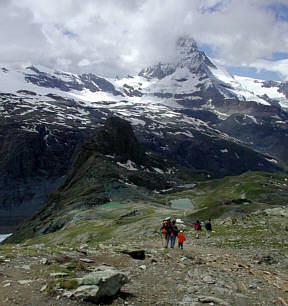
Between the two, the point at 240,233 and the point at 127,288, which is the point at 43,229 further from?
the point at 127,288

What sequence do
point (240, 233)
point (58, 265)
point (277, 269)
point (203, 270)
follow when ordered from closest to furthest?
point (58, 265)
point (203, 270)
point (277, 269)
point (240, 233)

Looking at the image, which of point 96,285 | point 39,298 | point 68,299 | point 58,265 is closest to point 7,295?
point 39,298

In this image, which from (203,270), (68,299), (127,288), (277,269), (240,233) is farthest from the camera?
(240,233)

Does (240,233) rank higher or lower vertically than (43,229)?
higher

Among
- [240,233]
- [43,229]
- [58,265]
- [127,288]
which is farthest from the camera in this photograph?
[43,229]

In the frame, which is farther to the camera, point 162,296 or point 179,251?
point 179,251

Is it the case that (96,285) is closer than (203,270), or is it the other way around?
(96,285)

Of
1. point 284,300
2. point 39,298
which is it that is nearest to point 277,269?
point 284,300

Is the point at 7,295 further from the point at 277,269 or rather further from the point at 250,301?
the point at 277,269

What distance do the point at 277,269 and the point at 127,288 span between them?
605 inches

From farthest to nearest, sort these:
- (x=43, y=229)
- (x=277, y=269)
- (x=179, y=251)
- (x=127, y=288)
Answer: (x=43, y=229)
(x=179, y=251)
(x=277, y=269)
(x=127, y=288)

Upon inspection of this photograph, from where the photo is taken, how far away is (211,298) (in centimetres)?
1922

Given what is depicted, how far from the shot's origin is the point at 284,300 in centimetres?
2027

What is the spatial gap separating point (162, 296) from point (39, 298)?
657cm
